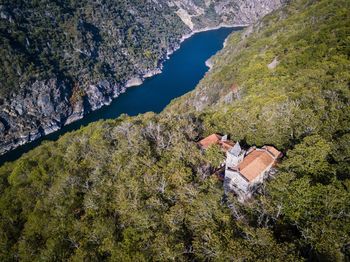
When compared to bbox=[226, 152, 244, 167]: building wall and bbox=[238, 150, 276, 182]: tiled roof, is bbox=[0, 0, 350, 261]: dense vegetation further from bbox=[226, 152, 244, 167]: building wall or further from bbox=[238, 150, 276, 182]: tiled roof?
bbox=[238, 150, 276, 182]: tiled roof

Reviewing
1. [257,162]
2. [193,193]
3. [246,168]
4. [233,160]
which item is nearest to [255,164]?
[257,162]

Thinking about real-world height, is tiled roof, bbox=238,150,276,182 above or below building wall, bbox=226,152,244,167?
below

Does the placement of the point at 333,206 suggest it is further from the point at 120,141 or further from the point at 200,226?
the point at 120,141

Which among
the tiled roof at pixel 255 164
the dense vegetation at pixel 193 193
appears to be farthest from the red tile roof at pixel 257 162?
the dense vegetation at pixel 193 193

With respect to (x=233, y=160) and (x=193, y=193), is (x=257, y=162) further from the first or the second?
(x=193, y=193)

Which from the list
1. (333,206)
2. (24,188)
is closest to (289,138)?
(333,206)

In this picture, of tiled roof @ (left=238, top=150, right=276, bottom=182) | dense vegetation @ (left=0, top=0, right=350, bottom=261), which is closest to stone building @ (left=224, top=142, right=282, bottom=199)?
tiled roof @ (left=238, top=150, right=276, bottom=182)

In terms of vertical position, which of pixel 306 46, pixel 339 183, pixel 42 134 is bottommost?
pixel 42 134
